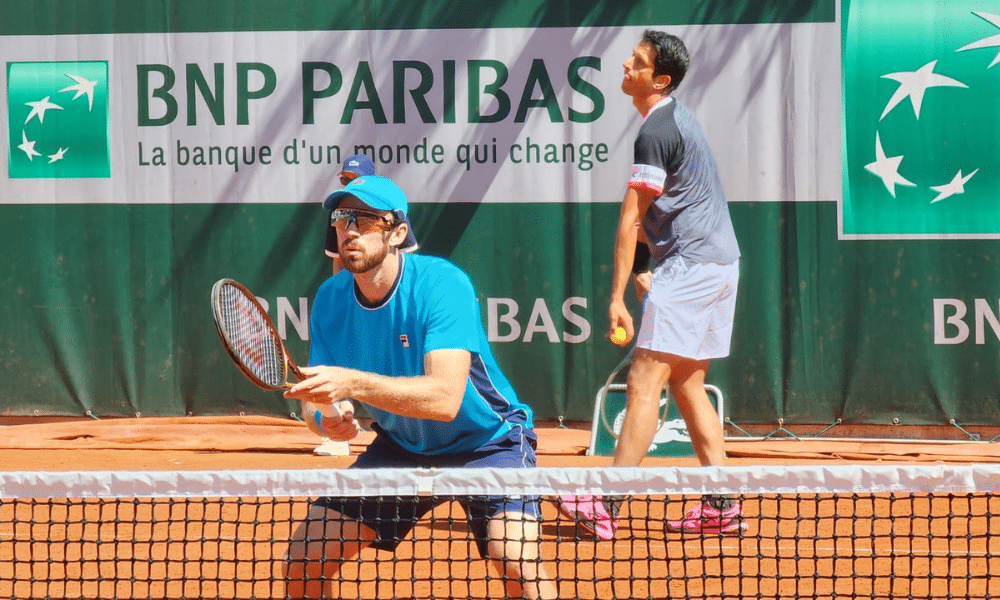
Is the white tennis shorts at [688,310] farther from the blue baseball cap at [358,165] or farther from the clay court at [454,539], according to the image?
the blue baseball cap at [358,165]

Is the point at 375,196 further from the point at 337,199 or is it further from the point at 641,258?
the point at 641,258

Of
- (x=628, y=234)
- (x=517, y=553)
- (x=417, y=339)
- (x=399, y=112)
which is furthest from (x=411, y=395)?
(x=399, y=112)

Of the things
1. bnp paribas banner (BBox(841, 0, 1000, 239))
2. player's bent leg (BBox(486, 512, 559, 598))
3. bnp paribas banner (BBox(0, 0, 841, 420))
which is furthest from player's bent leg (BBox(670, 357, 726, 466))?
bnp paribas banner (BBox(841, 0, 1000, 239))

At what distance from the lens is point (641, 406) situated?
13.3ft

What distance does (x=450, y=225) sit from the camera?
633 centimetres

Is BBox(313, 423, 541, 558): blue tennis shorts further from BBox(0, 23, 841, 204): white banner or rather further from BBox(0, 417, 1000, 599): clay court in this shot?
BBox(0, 23, 841, 204): white banner

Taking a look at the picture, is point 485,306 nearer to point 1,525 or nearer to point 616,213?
point 616,213

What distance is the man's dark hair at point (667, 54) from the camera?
13.8 feet

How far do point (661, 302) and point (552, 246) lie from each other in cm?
220

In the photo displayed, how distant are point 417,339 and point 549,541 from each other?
856mm

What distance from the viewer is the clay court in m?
3.07

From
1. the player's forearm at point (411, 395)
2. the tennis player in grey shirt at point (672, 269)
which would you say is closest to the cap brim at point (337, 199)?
the player's forearm at point (411, 395)

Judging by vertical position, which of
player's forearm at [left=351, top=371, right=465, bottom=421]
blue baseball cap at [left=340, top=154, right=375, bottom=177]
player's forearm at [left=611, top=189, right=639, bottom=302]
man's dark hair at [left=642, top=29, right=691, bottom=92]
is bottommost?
player's forearm at [left=351, top=371, right=465, bottom=421]

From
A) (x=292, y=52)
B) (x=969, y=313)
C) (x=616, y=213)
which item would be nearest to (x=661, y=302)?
(x=616, y=213)
